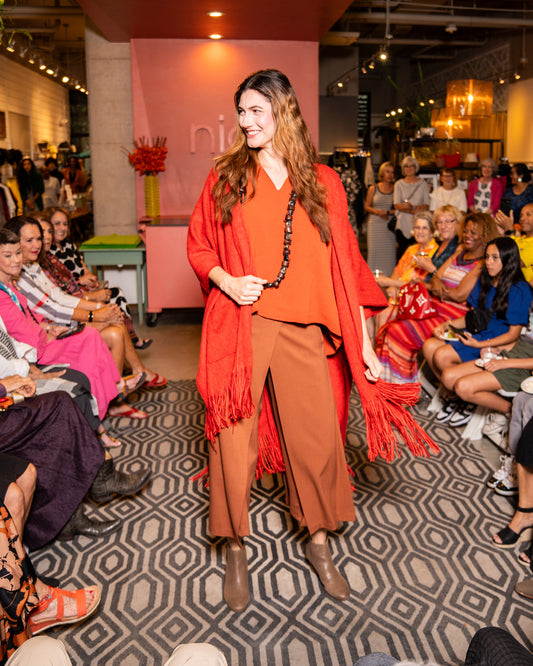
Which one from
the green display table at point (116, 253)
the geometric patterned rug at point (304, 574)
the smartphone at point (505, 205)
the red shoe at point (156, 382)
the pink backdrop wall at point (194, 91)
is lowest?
the geometric patterned rug at point (304, 574)

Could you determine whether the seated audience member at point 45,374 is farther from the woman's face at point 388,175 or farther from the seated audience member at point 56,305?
the woman's face at point 388,175

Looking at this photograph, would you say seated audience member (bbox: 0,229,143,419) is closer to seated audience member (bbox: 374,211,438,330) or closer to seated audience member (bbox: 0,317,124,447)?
seated audience member (bbox: 0,317,124,447)

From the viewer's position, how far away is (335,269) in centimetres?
202

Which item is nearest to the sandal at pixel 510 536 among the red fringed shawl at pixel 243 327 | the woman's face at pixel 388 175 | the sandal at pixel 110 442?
the red fringed shawl at pixel 243 327

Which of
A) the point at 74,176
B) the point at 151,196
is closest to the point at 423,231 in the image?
the point at 151,196

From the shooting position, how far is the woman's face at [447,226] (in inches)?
163

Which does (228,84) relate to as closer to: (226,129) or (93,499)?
(226,129)

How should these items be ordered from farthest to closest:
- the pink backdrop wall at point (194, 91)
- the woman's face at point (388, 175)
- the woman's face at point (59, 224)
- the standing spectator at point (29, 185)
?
the standing spectator at point (29, 185) → the woman's face at point (388, 175) → the pink backdrop wall at point (194, 91) → the woman's face at point (59, 224)

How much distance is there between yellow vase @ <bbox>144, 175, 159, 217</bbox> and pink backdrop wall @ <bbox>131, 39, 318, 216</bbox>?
20 cm

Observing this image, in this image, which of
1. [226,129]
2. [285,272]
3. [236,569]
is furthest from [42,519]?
[226,129]

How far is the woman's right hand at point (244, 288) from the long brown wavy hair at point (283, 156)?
0.20m

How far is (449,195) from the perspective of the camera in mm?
6508

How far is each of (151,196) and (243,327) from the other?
16.0 ft

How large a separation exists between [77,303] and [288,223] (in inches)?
82.2
